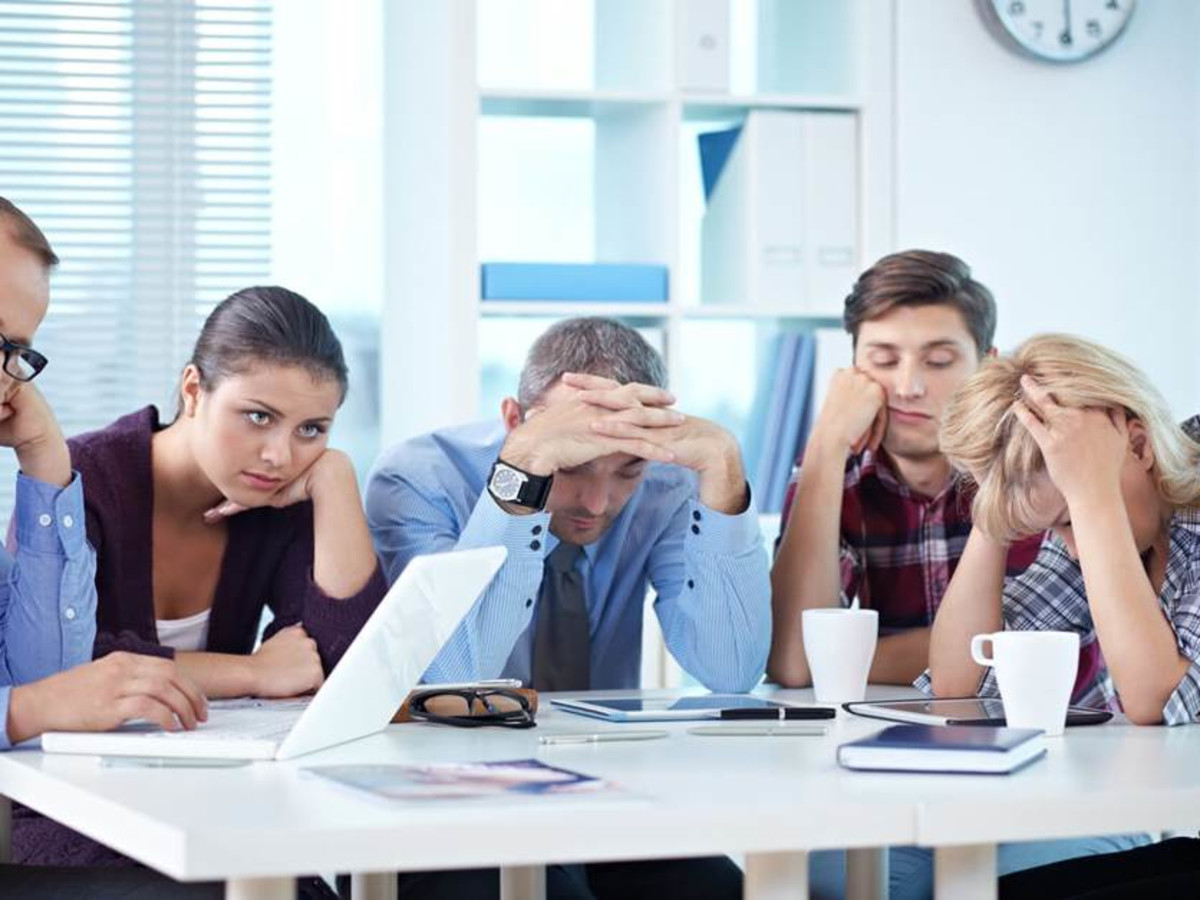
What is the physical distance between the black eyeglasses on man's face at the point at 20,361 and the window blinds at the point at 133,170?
1995 millimetres

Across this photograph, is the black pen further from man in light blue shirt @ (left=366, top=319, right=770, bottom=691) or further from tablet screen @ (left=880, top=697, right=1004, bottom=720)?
man in light blue shirt @ (left=366, top=319, right=770, bottom=691)

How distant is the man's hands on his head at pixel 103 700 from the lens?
60.4 inches

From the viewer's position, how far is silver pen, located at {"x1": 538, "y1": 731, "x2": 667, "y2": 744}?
1.54 meters

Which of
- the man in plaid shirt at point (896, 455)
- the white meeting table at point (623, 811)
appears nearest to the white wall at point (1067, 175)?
the man in plaid shirt at point (896, 455)

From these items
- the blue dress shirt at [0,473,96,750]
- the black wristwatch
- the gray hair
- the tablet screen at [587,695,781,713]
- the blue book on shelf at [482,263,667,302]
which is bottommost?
the tablet screen at [587,695,781,713]

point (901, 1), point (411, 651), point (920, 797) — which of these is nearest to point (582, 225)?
point (901, 1)

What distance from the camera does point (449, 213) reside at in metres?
3.29

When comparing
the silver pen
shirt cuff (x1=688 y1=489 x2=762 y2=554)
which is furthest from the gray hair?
the silver pen

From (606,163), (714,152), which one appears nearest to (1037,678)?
(714,152)

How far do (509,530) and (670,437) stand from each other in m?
0.24

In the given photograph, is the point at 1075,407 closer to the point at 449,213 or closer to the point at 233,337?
the point at 233,337

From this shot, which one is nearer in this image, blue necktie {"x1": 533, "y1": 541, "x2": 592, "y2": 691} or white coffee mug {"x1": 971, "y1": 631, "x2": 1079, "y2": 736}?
white coffee mug {"x1": 971, "y1": 631, "x2": 1079, "y2": 736}

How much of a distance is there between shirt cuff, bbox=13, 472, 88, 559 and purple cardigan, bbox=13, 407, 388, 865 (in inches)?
6.9

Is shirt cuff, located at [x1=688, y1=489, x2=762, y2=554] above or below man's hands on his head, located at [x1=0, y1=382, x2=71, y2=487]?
below
